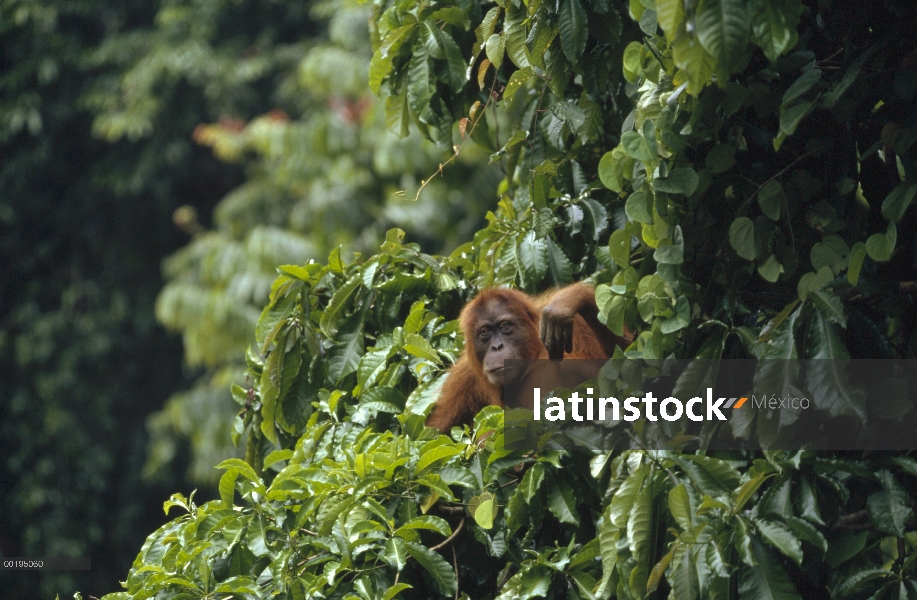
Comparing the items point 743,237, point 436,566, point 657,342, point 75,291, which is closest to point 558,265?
point 657,342

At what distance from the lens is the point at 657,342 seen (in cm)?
A: 232

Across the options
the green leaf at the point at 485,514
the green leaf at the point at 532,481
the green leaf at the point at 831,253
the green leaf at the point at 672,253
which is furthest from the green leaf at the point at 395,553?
the green leaf at the point at 831,253

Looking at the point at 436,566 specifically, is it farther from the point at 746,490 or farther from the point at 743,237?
the point at 743,237

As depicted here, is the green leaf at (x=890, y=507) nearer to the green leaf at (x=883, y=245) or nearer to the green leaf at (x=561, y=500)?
the green leaf at (x=883, y=245)

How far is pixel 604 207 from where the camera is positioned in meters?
3.14

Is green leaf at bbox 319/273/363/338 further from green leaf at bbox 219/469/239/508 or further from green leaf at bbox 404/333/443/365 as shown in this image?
green leaf at bbox 219/469/239/508

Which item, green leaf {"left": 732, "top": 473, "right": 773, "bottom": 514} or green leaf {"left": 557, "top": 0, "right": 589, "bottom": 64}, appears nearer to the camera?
green leaf {"left": 732, "top": 473, "right": 773, "bottom": 514}

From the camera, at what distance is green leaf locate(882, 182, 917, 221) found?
6.20 ft

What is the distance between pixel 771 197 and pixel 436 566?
112 centimetres

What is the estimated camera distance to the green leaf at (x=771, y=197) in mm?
2207

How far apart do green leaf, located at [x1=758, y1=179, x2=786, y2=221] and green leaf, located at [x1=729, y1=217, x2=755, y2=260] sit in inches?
1.8

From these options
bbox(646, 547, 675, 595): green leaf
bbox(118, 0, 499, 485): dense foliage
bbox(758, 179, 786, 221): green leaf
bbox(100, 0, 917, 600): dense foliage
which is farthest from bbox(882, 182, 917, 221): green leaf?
bbox(118, 0, 499, 485): dense foliage

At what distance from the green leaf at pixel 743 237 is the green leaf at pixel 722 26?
61 centimetres

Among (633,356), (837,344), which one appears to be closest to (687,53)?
(837,344)
